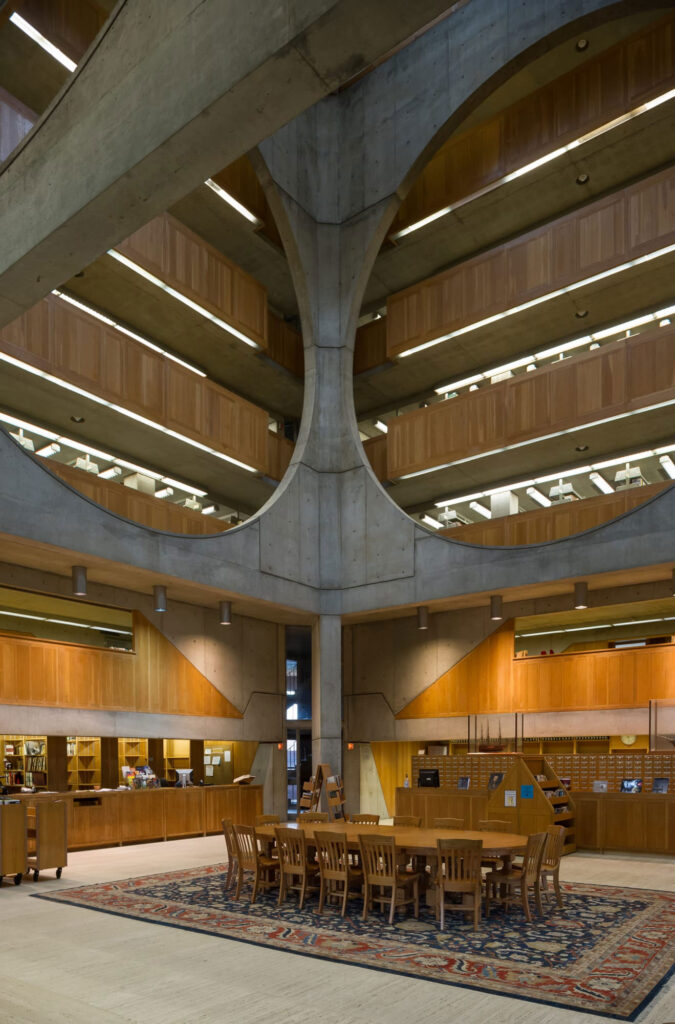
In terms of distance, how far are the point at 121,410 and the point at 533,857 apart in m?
10.5

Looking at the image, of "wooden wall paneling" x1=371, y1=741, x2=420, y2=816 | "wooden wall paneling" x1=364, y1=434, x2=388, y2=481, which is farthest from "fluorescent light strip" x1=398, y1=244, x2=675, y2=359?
"wooden wall paneling" x1=371, y1=741, x2=420, y2=816

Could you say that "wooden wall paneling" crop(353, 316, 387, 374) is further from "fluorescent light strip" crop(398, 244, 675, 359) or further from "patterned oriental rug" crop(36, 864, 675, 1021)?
"patterned oriental rug" crop(36, 864, 675, 1021)

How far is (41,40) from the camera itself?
14.4 m

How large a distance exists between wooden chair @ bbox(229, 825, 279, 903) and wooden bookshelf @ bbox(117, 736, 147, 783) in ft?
26.5

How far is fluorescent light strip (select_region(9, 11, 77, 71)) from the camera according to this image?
14.2 metres

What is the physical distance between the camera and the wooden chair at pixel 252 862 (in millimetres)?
9250

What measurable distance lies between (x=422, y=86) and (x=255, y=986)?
1676 centimetres

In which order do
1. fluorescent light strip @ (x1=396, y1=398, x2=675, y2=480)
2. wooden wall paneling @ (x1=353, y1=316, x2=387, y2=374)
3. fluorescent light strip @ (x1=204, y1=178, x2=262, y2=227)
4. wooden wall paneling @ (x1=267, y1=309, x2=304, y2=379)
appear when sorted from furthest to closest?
1. wooden wall paneling @ (x1=267, y1=309, x2=304, y2=379)
2. wooden wall paneling @ (x1=353, y1=316, x2=387, y2=374)
3. fluorescent light strip @ (x1=204, y1=178, x2=262, y2=227)
4. fluorescent light strip @ (x1=396, y1=398, x2=675, y2=480)

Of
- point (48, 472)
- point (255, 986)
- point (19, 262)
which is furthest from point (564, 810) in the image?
point (19, 262)

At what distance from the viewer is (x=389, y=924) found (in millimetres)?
7977

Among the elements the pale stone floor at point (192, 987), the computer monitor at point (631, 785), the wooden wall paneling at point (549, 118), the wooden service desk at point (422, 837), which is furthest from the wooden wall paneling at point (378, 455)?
the pale stone floor at point (192, 987)

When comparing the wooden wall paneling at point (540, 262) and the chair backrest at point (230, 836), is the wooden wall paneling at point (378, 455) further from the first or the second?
the chair backrest at point (230, 836)

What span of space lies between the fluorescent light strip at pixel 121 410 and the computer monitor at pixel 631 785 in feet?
31.8

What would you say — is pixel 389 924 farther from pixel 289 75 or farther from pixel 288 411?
pixel 288 411
